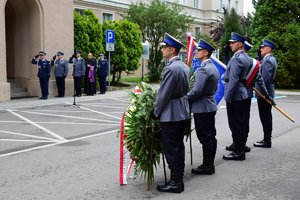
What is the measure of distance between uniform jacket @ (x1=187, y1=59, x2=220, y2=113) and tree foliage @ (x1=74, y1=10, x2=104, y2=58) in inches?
612

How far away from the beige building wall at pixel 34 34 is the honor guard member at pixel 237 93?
41.9 ft

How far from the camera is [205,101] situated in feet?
20.9

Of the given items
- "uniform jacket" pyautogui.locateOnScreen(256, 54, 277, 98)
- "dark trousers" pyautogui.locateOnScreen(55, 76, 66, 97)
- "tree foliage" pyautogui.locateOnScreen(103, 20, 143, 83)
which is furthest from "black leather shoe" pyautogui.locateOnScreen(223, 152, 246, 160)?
"tree foliage" pyautogui.locateOnScreen(103, 20, 143, 83)

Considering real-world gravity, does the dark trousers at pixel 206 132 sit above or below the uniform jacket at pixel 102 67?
below

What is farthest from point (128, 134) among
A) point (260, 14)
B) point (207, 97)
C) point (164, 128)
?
point (260, 14)

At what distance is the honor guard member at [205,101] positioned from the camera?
6270 millimetres

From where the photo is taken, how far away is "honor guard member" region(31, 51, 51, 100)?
58.6 ft

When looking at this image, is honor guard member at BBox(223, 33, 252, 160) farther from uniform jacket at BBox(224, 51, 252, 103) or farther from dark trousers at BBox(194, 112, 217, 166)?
dark trousers at BBox(194, 112, 217, 166)

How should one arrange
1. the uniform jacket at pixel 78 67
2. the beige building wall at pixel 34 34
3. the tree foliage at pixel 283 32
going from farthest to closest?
the tree foliage at pixel 283 32, the uniform jacket at pixel 78 67, the beige building wall at pixel 34 34

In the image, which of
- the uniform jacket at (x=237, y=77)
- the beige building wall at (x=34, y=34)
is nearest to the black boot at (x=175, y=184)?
the uniform jacket at (x=237, y=77)

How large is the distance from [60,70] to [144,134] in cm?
1353

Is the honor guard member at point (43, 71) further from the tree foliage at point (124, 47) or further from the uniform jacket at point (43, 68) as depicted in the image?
the tree foliage at point (124, 47)

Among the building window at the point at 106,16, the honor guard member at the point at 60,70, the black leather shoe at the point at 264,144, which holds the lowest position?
the black leather shoe at the point at 264,144

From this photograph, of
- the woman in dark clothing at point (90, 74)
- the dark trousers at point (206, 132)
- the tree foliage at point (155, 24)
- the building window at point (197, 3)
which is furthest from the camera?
the building window at point (197, 3)
